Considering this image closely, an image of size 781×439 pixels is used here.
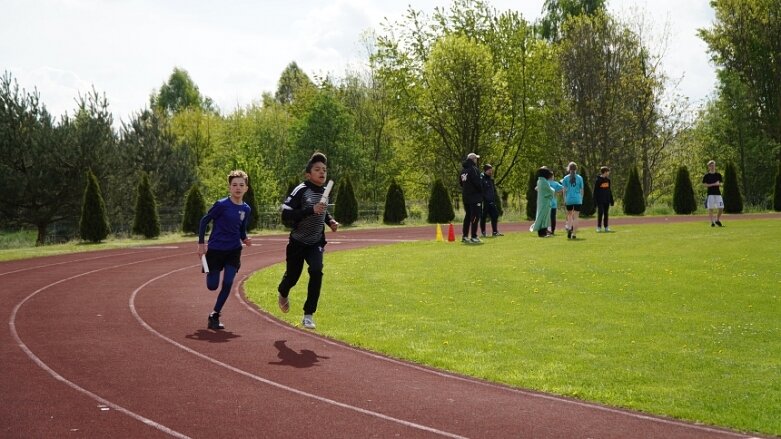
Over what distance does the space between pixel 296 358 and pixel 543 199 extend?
56.2 feet

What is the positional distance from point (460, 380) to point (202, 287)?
9.21 m

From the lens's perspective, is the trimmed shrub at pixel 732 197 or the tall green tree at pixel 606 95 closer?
the trimmed shrub at pixel 732 197

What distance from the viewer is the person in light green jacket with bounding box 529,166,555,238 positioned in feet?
82.8

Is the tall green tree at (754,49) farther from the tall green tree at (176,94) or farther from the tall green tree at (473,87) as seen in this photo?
the tall green tree at (176,94)

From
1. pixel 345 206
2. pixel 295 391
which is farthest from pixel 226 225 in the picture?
pixel 345 206

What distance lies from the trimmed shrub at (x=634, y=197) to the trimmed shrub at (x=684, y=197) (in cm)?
179

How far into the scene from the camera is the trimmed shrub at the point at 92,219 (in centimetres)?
3203

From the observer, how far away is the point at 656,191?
2510 inches

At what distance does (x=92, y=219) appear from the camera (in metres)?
32.1

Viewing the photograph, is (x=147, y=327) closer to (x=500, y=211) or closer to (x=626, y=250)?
(x=626, y=250)

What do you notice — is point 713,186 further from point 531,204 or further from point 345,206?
point 345,206

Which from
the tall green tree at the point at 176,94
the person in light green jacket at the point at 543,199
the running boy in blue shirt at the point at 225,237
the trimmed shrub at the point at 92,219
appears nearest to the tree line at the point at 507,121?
the trimmed shrub at the point at 92,219

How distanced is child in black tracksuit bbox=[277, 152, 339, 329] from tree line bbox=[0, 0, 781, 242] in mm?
30158

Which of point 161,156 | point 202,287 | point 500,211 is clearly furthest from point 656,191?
point 202,287
